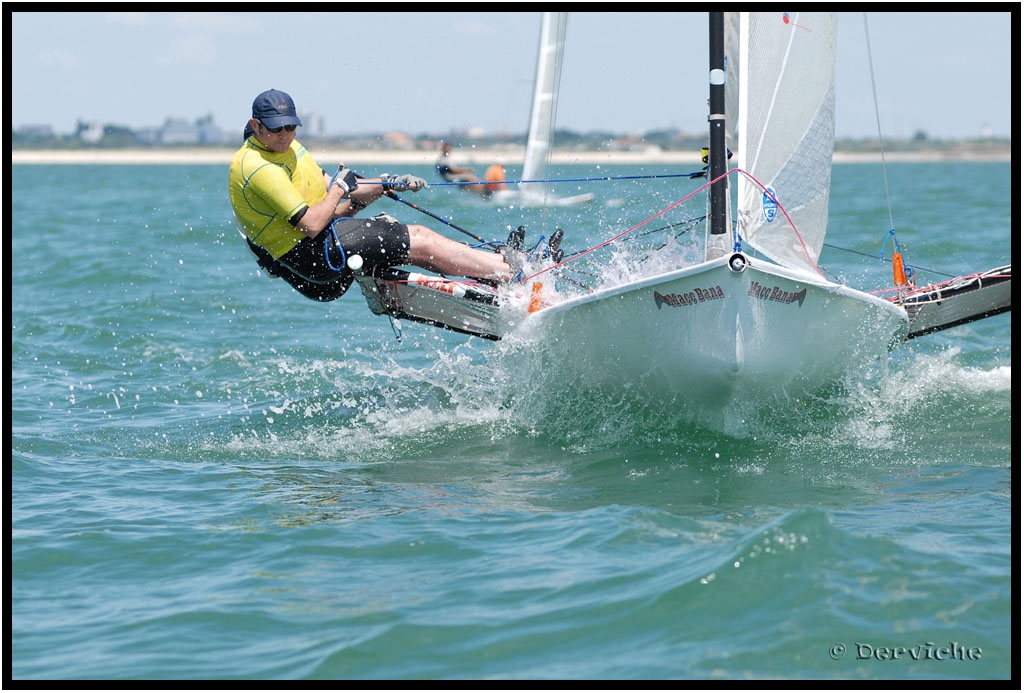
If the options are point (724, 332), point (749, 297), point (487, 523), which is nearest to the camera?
point (487, 523)

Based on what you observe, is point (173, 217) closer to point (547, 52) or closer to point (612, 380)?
point (547, 52)

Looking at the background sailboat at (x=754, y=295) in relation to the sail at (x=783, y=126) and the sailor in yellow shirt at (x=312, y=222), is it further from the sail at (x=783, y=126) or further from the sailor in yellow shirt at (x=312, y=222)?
the sailor in yellow shirt at (x=312, y=222)

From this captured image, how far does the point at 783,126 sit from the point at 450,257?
2249 mm

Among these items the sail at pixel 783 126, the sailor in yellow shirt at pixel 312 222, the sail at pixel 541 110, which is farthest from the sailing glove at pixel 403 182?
the sail at pixel 541 110

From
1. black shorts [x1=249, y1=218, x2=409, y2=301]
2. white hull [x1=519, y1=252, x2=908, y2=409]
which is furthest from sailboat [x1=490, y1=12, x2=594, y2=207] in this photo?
white hull [x1=519, y1=252, x2=908, y2=409]

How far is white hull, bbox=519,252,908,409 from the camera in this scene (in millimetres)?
6117

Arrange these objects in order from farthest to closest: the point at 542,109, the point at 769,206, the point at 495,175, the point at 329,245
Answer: the point at 495,175 < the point at 542,109 < the point at 329,245 < the point at 769,206

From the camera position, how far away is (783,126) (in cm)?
699

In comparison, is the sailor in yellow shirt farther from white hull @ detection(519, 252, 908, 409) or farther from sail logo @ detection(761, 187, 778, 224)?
sail logo @ detection(761, 187, 778, 224)

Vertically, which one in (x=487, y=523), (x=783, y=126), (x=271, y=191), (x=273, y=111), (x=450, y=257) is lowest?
(x=487, y=523)

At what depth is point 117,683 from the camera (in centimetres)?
422

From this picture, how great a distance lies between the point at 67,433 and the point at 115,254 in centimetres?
1171

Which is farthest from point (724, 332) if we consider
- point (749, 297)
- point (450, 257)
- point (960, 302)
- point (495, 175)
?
point (495, 175)

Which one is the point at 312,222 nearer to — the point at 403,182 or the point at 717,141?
the point at 403,182
